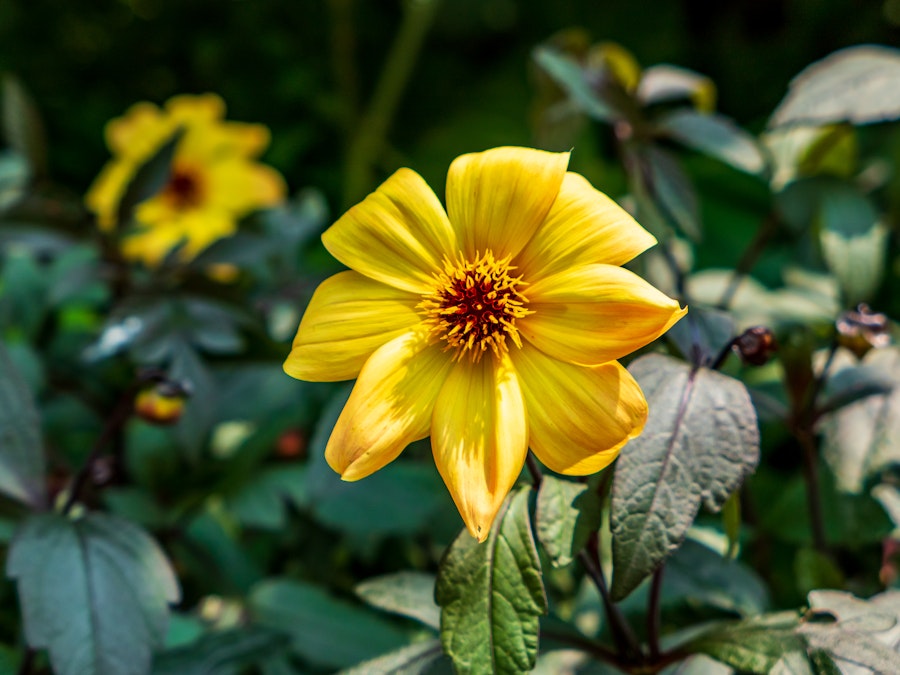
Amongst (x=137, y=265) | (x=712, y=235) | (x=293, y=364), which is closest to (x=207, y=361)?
(x=137, y=265)

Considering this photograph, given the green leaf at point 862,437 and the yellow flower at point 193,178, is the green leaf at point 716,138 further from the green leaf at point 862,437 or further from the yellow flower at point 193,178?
the yellow flower at point 193,178

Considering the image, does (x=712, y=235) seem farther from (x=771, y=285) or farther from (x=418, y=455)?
(x=418, y=455)

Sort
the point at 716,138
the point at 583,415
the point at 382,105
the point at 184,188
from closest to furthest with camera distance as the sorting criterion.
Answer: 1. the point at 583,415
2. the point at 716,138
3. the point at 184,188
4. the point at 382,105

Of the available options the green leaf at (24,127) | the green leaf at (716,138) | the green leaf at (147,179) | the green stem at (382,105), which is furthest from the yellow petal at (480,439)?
the green stem at (382,105)

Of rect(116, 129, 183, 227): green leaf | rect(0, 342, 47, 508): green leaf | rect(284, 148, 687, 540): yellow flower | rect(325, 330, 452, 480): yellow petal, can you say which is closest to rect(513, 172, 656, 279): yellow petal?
rect(284, 148, 687, 540): yellow flower

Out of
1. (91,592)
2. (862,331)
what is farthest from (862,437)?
(91,592)

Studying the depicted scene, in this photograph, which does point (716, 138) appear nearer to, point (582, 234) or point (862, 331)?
point (862, 331)
